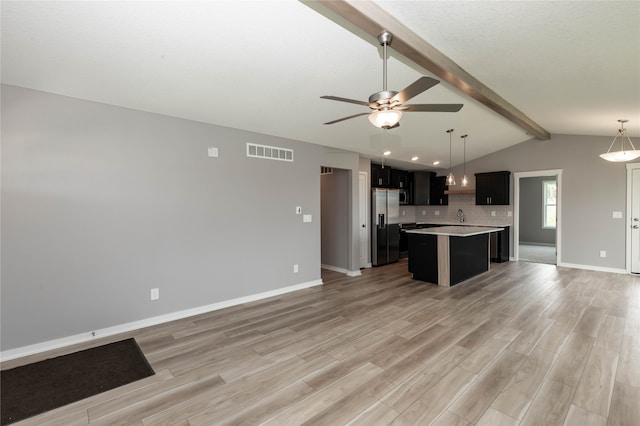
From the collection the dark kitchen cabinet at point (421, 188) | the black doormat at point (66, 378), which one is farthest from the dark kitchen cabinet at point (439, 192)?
the black doormat at point (66, 378)

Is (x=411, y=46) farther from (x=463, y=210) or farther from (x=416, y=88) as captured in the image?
(x=463, y=210)

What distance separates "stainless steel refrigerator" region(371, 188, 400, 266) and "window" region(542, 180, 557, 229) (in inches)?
258

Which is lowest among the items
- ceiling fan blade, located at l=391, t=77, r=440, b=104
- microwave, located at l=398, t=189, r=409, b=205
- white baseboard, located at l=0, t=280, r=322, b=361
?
white baseboard, located at l=0, t=280, r=322, b=361

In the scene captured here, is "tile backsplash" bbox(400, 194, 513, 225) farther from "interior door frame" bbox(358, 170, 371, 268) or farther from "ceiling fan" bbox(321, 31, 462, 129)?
"ceiling fan" bbox(321, 31, 462, 129)

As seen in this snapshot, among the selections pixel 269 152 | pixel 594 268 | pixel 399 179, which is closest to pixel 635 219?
pixel 594 268

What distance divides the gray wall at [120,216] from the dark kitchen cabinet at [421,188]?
527 centimetres

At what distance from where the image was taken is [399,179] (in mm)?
8289

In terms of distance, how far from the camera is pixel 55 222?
116 inches

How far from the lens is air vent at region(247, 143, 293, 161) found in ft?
14.4

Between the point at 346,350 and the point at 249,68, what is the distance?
297cm

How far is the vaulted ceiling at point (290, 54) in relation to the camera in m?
2.12

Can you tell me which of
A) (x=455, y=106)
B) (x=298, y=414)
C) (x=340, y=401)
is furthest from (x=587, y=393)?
(x=455, y=106)

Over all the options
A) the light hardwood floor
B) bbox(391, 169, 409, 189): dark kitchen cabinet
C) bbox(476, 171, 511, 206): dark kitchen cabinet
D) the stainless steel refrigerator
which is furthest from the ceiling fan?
bbox(476, 171, 511, 206): dark kitchen cabinet

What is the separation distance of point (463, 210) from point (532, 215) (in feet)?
13.3
